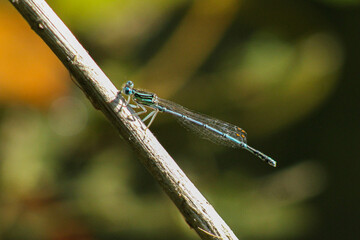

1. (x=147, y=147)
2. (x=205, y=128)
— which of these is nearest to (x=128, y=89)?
(x=205, y=128)

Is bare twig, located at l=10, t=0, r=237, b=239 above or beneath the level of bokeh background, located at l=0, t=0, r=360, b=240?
beneath

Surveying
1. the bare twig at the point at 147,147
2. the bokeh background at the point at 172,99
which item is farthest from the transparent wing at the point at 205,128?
the bare twig at the point at 147,147

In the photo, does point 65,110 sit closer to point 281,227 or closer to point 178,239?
point 178,239

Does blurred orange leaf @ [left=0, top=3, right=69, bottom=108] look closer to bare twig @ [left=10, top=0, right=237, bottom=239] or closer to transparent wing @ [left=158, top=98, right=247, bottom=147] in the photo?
transparent wing @ [left=158, top=98, right=247, bottom=147]

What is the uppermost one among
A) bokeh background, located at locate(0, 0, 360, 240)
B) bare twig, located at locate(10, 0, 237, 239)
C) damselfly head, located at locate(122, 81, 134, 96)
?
bokeh background, located at locate(0, 0, 360, 240)

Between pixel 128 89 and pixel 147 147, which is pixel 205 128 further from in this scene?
pixel 147 147

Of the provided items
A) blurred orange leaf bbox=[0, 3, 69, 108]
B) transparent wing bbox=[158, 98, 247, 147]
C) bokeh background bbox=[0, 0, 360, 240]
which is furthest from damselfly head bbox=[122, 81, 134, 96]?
blurred orange leaf bbox=[0, 3, 69, 108]

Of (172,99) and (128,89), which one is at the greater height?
(172,99)

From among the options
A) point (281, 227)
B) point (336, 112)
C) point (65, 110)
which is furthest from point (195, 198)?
point (336, 112)

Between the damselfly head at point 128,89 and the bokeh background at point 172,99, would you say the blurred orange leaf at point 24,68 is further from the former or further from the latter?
the damselfly head at point 128,89
